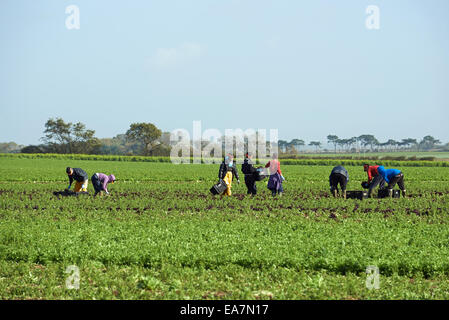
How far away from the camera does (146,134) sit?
326 ft

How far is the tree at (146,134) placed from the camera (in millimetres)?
99250

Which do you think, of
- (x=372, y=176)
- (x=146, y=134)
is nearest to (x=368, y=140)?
(x=146, y=134)

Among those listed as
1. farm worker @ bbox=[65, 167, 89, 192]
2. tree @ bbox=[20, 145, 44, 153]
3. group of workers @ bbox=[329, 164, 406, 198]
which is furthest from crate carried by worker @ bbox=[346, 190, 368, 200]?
tree @ bbox=[20, 145, 44, 153]

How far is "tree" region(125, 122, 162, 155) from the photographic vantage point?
99.2m

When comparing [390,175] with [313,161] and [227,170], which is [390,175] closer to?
[227,170]

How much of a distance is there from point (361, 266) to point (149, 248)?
429 centimetres

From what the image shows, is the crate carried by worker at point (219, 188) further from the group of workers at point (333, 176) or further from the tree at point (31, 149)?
the tree at point (31, 149)

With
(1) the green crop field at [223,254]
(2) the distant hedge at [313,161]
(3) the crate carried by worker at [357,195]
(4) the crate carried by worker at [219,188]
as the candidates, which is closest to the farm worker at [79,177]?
(1) the green crop field at [223,254]

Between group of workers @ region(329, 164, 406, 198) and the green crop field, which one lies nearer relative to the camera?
the green crop field

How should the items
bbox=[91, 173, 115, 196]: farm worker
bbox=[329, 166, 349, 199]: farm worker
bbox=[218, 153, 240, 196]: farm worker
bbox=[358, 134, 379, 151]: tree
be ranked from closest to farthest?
1. bbox=[329, 166, 349, 199]: farm worker
2. bbox=[91, 173, 115, 196]: farm worker
3. bbox=[218, 153, 240, 196]: farm worker
4. bbox=[358, 134, 379, 151]: tree

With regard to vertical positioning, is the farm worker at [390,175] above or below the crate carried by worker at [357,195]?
above

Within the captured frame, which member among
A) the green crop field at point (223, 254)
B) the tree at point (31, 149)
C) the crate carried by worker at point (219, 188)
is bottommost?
the green crop field at point (223, 254)

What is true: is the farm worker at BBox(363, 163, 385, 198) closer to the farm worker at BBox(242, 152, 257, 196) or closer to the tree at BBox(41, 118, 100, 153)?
the farm worker at BBox(242, 152, 257, 196)

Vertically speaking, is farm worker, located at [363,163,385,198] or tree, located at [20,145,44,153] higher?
tree, located at [20,145,44,153]
